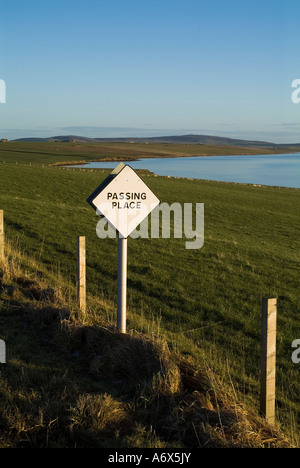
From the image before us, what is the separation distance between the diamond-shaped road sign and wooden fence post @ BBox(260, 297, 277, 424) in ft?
7.88

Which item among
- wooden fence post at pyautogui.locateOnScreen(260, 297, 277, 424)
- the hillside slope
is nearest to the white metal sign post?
the hillside slope

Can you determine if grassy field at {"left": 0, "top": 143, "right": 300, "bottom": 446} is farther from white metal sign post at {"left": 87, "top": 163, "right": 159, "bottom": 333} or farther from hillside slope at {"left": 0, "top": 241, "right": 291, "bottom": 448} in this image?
white metal sign post at {"left": 87, "top": 163, "right": 159, "bottom": 333}

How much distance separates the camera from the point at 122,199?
6.72m

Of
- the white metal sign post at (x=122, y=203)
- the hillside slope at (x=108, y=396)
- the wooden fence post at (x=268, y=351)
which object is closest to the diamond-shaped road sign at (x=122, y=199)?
the white metal sign post at (x=122, y=203)

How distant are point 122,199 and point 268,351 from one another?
3.03m

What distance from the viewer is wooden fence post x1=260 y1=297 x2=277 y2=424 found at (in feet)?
16.8

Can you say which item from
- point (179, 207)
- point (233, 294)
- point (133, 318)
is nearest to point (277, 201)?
point (179, 207)

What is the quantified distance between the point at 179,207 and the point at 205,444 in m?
31.2

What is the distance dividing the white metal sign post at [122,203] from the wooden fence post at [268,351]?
2.46 m

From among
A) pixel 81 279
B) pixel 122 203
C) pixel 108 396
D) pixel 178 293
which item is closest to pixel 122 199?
pixel 122 203

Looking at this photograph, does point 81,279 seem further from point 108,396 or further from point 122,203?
point 108,396

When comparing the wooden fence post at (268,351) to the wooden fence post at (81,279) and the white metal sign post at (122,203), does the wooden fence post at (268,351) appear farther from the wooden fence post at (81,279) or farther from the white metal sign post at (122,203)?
the wooden fence post at (81,279)

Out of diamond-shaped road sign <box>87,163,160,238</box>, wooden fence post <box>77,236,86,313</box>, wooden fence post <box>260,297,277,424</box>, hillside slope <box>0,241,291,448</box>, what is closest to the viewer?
hillside slope <box>0,241,291,448</box>
